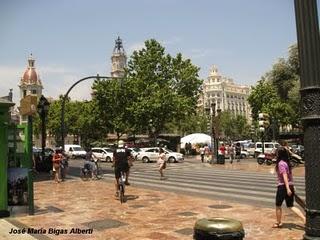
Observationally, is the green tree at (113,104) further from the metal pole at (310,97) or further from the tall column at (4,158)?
the metal pole at (310,97)

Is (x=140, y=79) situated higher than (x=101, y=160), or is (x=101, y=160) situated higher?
(x=140, y=79)

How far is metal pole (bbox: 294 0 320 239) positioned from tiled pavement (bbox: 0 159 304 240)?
3226 mm

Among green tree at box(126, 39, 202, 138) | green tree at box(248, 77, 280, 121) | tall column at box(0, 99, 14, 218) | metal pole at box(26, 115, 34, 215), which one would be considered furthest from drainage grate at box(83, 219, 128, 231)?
green tree at box(248, 77, 280, 121)

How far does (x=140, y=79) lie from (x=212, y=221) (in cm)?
5166

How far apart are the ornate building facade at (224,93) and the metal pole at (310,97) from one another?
6431 inches

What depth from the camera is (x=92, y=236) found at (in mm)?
8695

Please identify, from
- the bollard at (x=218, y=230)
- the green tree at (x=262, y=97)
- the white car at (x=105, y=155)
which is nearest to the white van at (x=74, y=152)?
the white car at (x=105, y=155)

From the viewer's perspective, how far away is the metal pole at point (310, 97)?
4.94 meters

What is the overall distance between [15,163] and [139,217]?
3.34 meters

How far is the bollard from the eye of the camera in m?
3.91

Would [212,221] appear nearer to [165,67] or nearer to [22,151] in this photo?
[22,151]

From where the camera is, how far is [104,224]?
32.4ft

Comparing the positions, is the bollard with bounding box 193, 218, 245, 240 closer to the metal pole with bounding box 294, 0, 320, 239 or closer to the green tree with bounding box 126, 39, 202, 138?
the metal pole with bounding box 294, 0, 320, 239

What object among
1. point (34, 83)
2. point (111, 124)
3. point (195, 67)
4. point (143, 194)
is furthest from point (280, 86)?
point (34, 83)
